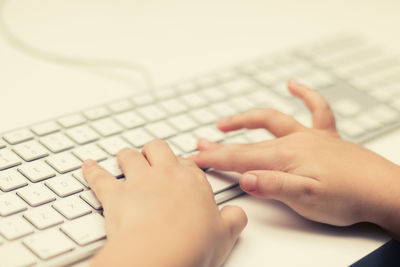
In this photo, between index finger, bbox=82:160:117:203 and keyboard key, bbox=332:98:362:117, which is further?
keyboard key, bbox=332:98:362:117

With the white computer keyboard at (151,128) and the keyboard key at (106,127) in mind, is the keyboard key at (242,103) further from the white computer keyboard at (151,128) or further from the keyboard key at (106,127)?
the keyboard key at (106,127)

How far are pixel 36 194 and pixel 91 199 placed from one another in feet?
0.15

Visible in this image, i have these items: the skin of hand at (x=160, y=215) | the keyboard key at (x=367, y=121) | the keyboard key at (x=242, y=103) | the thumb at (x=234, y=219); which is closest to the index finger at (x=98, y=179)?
the skin of hand at (x=160, y=215)

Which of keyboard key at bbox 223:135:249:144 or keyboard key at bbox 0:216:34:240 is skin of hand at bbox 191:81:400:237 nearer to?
keyboard key at bbox 223:135:249:144

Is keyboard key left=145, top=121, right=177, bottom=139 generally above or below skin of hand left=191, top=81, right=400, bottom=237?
above

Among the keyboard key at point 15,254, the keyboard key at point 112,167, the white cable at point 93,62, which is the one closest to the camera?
the keyboard key at point 15,254

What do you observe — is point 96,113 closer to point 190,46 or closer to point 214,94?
point 214,94

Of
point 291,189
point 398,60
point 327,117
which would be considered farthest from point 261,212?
point 398,60

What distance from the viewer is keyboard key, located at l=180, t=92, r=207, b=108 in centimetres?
59

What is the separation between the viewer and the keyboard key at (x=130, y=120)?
546 millimetres

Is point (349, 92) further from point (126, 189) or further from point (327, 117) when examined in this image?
point (126, 189)

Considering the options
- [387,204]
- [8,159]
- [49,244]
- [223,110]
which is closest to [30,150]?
[8,159]

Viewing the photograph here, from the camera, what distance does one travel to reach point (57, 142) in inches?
19.6

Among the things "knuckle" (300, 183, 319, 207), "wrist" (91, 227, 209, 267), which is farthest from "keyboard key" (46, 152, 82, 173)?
"knuckle" (300, 183, 319, 207)
